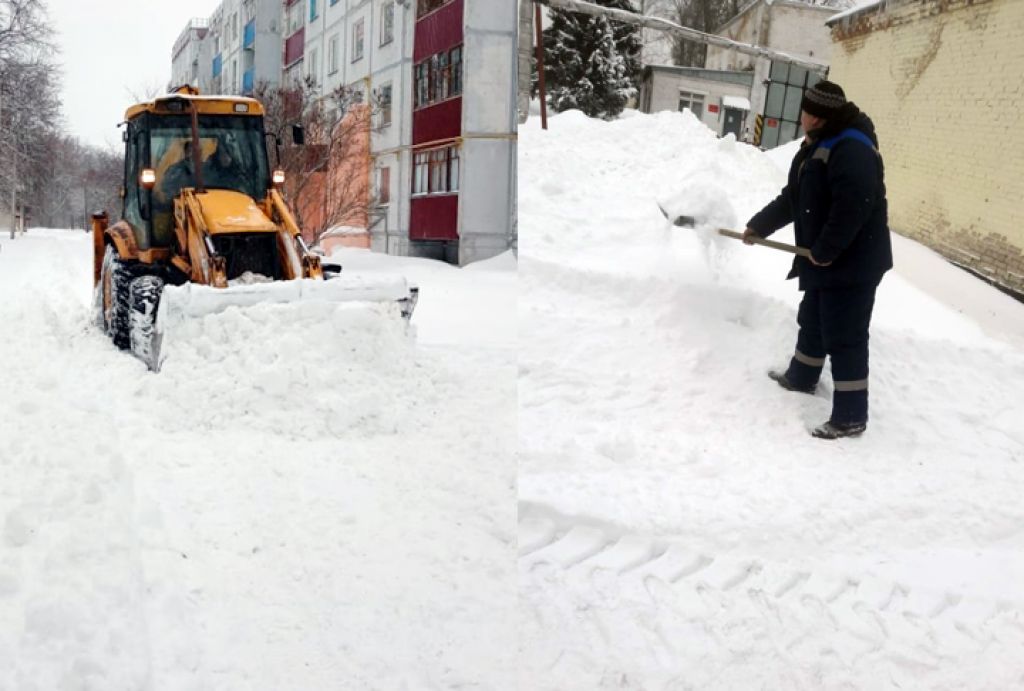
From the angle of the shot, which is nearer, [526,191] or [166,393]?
[526,191]

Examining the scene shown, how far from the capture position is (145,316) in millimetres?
2922

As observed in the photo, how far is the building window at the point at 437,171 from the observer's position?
2.16 metres

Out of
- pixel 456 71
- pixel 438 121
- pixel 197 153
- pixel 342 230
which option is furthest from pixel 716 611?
pixel 342 230

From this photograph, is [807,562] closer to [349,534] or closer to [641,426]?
[641,426]

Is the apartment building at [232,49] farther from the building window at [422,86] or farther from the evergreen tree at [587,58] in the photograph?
the evergreen tree at [587,58]

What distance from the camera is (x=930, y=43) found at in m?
1.32

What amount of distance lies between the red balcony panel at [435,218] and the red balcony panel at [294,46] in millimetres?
505

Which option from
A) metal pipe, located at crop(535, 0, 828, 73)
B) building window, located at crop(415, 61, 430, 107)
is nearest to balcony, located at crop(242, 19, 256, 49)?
building window, located at crop(415, 61, 430, 107)

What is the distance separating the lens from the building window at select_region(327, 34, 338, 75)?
2.50 meters

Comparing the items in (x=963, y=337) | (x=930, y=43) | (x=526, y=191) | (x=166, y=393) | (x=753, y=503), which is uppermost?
(x=930, y=43)

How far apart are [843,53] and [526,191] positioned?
0.58m

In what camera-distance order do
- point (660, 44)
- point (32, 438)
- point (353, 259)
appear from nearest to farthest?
1. point (32, 438)
2. point (660, 44)
3. point (353, 259)

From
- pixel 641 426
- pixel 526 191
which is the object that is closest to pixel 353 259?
pixel 526 191

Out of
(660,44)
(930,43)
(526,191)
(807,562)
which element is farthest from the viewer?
(660,44)
